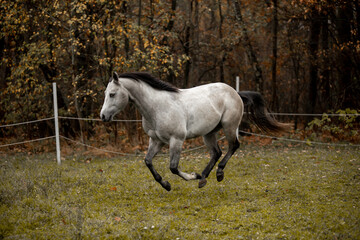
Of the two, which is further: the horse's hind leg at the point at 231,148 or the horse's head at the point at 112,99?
the horse's hind leg at the point at 231,148

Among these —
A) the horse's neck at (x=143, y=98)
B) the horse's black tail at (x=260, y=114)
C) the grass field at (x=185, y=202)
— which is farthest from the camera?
the horse's black tail at (x=260, y=114)

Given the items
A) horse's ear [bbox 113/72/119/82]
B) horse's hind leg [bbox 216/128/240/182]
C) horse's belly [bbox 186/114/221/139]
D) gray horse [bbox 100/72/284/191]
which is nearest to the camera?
horse's ear [bbox 113/72/119/82]

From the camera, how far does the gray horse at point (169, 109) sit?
17.8 ft

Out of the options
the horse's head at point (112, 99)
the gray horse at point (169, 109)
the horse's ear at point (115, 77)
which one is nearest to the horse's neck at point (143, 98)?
the gray horse at point (169, 109)

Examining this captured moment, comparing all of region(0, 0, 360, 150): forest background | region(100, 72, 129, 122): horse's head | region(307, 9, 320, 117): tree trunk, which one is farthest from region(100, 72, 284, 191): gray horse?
region(307, 9, 320, 117): tree trunk

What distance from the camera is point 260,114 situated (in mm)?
7445

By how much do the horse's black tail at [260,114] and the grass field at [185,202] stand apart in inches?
40.6

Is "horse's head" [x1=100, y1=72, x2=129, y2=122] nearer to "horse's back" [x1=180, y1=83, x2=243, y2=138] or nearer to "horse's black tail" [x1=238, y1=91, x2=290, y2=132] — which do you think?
"horse's back" [x1=180, y1=83, x2=243, y2=138]

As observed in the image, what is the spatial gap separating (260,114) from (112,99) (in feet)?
11.6

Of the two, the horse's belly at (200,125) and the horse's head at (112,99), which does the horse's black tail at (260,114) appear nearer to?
the horse's belly at (200,125)

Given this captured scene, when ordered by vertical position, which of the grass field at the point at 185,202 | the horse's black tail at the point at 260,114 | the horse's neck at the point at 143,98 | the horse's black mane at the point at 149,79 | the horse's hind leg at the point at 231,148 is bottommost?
the grass field at the point at 185,202

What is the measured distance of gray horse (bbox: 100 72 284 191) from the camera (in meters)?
5.42

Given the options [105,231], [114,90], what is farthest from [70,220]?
[114,90]

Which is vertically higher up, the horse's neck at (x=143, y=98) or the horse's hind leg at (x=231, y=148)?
the horse's neck at (x=143, y=98)
